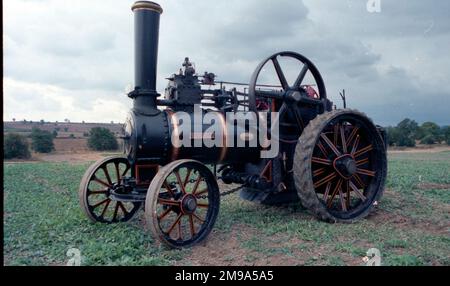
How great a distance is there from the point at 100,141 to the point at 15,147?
685cm

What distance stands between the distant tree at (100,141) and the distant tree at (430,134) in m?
33.0

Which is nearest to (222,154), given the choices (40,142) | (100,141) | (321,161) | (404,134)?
(321,161)

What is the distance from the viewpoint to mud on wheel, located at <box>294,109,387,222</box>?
5680 mm

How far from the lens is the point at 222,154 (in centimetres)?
593

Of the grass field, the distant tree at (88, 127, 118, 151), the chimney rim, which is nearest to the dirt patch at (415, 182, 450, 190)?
the grass field

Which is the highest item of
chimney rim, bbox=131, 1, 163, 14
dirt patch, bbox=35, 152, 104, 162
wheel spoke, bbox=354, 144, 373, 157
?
chimney rim, bbox=131, 1, 163, 14

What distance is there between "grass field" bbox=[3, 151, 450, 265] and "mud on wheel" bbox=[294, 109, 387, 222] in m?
0.31

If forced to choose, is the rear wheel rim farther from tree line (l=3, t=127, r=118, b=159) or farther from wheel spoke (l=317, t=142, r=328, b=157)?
tree line (l=3, t=127, r=118, b=159)

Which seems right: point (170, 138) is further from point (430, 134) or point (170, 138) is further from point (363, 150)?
point (430, 134)

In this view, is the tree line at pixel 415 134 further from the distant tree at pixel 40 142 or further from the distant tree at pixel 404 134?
the distant tree at pixel 40 142

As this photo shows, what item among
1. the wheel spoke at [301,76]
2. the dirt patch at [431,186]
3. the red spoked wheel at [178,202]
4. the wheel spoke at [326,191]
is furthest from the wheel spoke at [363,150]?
the dirt patch at [431,186]
